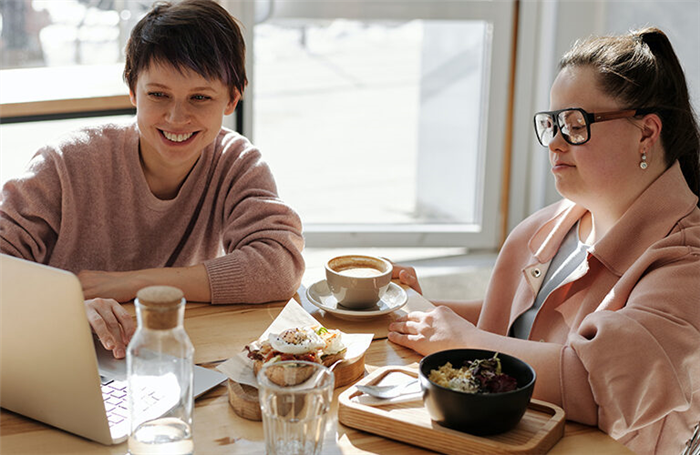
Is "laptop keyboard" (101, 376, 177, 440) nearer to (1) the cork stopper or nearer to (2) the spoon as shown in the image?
(1) the cork stopper

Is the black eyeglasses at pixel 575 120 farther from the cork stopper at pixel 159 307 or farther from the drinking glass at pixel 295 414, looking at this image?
the cork stopper at pixel 159 307

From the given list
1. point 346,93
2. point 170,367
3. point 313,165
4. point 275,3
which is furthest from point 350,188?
point 170,367

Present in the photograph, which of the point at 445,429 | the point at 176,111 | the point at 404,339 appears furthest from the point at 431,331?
the point at 176,111

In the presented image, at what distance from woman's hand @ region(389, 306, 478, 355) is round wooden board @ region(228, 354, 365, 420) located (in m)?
0.13

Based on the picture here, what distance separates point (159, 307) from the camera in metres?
0.88

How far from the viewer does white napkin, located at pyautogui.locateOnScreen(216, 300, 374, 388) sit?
1170 millimetres

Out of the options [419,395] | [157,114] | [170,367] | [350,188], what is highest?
[157,114]

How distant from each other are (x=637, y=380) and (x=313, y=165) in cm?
259

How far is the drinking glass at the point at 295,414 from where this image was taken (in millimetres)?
955

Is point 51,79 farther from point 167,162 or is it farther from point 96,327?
point 96,327

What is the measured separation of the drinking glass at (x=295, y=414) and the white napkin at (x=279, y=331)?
17cm

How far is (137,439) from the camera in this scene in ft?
3.14

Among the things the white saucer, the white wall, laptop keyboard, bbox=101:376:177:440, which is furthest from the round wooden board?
the white wall

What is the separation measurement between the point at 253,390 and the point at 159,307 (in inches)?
11.8
